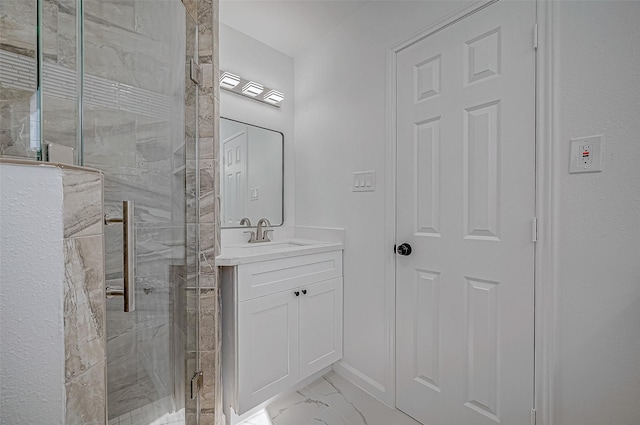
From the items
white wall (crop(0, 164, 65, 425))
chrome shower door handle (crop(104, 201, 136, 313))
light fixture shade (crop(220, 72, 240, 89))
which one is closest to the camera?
white wall (crop(0, 164, 65, 425))

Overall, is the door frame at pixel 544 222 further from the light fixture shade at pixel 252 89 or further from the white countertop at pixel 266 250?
the light fixture shade at pixel 252 89

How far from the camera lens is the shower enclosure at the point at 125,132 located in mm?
824

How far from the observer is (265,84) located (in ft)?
7.00

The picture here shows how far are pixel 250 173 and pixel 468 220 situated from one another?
4.85 feet

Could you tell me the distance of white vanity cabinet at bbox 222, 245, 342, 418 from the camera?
1.41m

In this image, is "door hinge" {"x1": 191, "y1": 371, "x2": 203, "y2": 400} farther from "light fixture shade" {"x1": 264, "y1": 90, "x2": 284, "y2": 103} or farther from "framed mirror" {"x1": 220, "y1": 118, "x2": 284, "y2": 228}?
"light fixture shade" {"x1": 264, "y1": 90, "x2": 284, "y2": 103}

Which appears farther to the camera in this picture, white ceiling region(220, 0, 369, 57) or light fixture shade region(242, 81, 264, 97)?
light fixture shade region(242, 81, 264, 97)

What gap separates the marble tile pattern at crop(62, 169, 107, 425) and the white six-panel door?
1.34 metres

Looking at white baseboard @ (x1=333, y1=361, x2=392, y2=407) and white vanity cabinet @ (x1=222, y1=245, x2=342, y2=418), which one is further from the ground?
white vanity cabinet @ (x1=222, y1=245, x2=342, y2=418)

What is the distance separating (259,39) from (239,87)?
44 centimetres

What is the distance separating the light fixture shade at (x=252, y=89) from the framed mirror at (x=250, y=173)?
227 mm

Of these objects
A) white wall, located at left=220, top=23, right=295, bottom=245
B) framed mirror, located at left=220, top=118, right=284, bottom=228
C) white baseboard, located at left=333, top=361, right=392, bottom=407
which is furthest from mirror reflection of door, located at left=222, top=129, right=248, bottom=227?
white baseboard, located at left=333, top=361, right=392, bottom=407

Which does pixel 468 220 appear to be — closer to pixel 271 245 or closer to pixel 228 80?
pixel 271 245

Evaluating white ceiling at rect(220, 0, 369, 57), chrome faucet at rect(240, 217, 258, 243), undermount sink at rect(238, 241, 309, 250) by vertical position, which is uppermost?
white ceiling at rect(220, 0, 369, 57)
